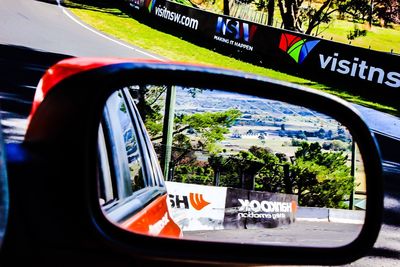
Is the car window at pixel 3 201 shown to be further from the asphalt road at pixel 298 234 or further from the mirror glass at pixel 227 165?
the asphalt road at pixel 298 234

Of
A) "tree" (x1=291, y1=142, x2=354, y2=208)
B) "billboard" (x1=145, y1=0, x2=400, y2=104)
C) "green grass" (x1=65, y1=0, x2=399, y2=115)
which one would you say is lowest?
"green grass" (x1=65, y1=0, x2=399, y2=115)

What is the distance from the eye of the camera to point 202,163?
267 centimetres

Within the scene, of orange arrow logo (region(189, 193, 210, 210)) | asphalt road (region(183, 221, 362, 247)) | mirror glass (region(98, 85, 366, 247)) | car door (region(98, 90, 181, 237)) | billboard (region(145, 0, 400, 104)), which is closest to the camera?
car door (region(98, 90, 181, 237))

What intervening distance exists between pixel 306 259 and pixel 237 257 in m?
0.25

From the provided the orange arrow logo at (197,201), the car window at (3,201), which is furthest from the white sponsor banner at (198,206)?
the car window at (3,201)

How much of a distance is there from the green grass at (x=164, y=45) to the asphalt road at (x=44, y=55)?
1.11 metres

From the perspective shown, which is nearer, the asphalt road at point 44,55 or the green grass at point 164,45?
the asphalt road at point 44,55

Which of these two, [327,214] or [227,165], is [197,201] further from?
[327,214]

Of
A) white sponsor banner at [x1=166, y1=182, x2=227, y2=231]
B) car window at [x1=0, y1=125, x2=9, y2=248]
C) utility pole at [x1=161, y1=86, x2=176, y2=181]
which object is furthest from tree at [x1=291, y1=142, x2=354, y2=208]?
car window at [x1=0, y1=125, x2=9, y2=248]

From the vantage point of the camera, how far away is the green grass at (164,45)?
18.6m

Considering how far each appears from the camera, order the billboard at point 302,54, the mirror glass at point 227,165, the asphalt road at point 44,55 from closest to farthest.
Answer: the mirror glass at point 227,165 < the asphalt road at point 44,55 < the billboard at point 302,54

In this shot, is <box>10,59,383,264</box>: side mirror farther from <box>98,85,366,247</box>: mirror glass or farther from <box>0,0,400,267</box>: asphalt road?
<box>0,0,400,267</box>: asphalt road

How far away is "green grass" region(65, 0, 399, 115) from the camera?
732 inches

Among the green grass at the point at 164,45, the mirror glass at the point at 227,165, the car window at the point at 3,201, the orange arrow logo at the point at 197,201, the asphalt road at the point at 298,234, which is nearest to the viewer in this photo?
the car window at the point at 3,201
